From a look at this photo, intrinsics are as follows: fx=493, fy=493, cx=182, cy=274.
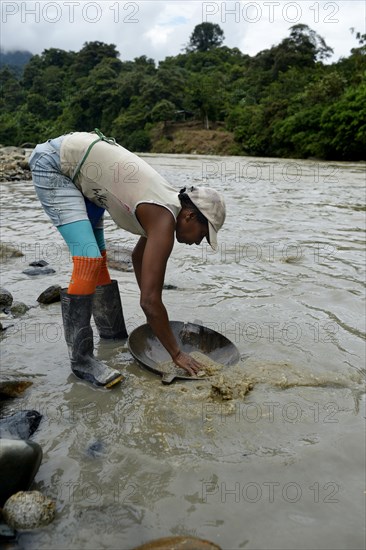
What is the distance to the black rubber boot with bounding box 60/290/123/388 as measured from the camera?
9.36 ft

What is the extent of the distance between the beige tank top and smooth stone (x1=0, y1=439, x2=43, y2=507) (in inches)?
50.7

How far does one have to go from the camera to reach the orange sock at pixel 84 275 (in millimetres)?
2764

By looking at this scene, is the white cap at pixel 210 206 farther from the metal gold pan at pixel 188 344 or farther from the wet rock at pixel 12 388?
the wet rock at pixel 12 388

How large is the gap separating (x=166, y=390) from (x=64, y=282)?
8.27 ft

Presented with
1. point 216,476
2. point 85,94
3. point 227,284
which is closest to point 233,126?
point 85,94

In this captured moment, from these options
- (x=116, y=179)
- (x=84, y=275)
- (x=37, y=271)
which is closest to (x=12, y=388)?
(x=84, y=275)

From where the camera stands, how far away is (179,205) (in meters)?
2.63

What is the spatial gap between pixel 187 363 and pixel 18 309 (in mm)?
1817

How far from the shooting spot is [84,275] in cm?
281

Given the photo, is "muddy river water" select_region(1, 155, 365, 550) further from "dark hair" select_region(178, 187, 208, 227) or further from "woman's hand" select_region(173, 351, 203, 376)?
"dark hair" select_region(178, 187, 208, 227)

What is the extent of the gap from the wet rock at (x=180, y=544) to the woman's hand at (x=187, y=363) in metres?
1.19

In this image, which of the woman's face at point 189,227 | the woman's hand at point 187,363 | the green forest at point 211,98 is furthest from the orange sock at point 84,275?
the green forest at point 211,98

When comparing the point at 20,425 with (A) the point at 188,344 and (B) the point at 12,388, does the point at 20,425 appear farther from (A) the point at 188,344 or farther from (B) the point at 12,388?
(A) the point at 188,344

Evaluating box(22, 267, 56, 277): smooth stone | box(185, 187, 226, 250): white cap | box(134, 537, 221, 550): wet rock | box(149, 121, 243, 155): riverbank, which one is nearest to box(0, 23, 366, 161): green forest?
box(149, 121, 243, 155): riverbank
